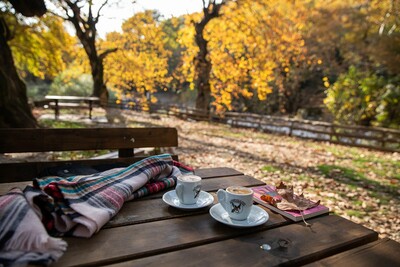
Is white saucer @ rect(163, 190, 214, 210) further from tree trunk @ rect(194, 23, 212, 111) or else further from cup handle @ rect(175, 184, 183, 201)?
tree trunk @ rect(194, 23, 212, 111)

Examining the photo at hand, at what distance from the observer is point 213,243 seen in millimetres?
1155

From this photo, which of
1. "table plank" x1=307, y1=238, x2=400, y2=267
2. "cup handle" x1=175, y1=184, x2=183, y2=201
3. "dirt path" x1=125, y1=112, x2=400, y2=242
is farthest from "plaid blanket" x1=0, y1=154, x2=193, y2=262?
"dirt path" x1=125, y1=112, x2=400, y2=242

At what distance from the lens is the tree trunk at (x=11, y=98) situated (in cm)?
617

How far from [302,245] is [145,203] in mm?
800

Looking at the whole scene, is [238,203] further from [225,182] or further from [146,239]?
[225,182]

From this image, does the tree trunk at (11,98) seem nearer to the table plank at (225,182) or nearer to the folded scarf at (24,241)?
the table plank at (225,182)

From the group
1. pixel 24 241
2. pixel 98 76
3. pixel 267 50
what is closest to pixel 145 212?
pixel 24 241

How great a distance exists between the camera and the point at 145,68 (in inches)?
764

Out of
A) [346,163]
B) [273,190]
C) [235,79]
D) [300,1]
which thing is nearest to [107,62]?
[235,79]

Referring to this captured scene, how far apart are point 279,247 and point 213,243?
10.4 inches

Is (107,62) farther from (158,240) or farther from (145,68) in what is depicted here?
(158,240)

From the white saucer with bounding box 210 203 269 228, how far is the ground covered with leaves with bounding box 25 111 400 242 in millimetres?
3008

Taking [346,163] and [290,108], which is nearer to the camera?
[346,163]

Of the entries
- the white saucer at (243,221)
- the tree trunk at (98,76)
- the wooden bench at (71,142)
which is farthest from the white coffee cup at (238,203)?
the tree trunk at (98,76)
